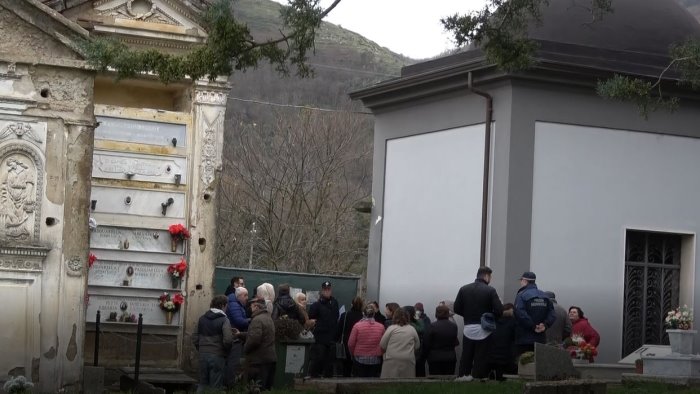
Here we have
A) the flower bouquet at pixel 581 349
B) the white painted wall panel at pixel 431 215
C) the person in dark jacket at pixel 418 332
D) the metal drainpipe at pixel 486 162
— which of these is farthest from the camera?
the white painted wall panel at pixel 431 215

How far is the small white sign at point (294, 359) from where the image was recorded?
67.2 ft

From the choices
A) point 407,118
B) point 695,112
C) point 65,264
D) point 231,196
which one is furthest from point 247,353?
point 231,196

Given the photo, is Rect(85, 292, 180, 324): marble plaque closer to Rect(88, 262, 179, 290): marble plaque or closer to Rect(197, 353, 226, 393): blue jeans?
Rect(88, 262, 179, 290): marble plaque

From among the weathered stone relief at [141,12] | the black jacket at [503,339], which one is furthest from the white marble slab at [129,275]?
the black jacket at [503,339]

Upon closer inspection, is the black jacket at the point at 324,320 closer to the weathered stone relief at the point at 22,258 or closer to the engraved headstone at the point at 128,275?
the engraved headstone at the point at 128,275

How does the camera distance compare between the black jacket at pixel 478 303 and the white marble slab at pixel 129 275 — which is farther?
the white marble slab at pixel 129 275

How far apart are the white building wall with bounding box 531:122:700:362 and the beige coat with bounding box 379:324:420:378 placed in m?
3.81

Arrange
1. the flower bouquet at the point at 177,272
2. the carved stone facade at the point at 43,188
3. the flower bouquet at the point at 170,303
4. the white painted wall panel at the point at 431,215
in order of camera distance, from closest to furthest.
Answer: the carved stone facade at the point at 43,188, the flower bouquet at the point at 170,303, the flower bouquet at the point at 177,272, the white painted wall panel at the point at 431,215

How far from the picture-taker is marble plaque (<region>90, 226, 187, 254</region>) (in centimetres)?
2255

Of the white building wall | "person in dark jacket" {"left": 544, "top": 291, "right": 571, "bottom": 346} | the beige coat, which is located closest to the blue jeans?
the beige coat

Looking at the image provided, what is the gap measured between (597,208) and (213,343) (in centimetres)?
813

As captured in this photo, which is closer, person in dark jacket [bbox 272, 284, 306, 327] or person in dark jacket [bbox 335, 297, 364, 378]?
person in dark jacket [bbox 272, 284, 306, 327]

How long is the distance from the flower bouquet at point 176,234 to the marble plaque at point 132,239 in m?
0.06

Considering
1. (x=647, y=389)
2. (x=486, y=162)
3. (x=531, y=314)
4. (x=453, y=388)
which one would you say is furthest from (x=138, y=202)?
(x=647, y=389)
